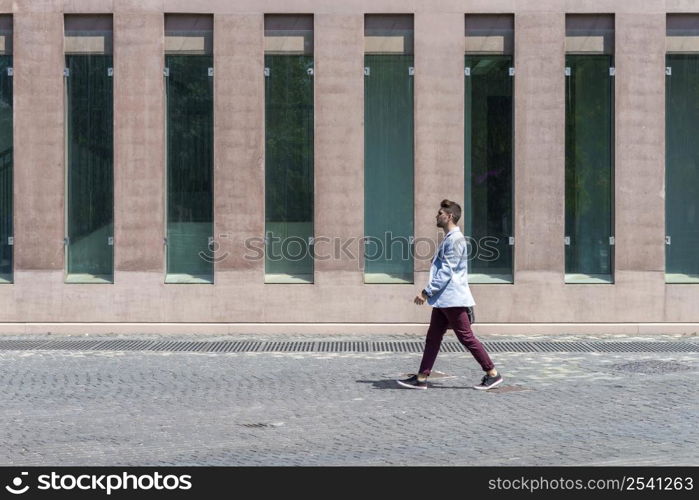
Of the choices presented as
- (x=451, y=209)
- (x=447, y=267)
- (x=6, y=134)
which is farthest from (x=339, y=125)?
(x=447, y=267)

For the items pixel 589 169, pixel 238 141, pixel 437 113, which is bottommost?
pixel 589 169

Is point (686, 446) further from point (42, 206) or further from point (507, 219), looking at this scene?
point (42, 206)

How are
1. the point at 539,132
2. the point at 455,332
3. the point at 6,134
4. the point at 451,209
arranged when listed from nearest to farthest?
the point at 455,332, the point at 451,209, the point at 539,132, the point at 6,134

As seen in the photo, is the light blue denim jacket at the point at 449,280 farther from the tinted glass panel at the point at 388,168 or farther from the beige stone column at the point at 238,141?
the beige stone column at the point at 238,141

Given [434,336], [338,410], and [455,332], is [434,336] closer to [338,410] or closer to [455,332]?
[455,332]

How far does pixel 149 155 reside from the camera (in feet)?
60.1

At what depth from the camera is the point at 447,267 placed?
12.4m

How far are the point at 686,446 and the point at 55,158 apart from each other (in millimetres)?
11521

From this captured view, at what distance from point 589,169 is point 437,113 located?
231 centimetres

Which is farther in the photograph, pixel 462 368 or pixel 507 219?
pixel 507 219

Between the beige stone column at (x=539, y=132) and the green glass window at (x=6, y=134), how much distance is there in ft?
23.4

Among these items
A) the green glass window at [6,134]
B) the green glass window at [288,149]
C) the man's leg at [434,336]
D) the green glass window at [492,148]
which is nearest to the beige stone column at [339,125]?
the green glass window at [288,149]

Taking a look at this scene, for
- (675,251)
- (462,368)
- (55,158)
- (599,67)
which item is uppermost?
(599,67)
